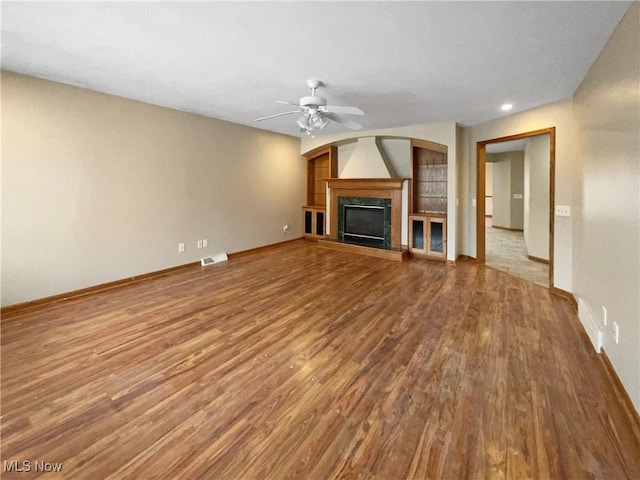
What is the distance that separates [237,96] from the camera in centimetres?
387

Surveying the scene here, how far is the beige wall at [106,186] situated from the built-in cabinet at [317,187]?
1761mm

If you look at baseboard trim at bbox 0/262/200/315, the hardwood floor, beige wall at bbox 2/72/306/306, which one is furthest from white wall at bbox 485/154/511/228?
baseboard trim at bbox 0/262/200/315

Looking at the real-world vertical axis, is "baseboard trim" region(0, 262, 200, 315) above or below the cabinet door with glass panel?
below

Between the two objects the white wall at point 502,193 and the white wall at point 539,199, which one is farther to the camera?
the white wall at point 502,193

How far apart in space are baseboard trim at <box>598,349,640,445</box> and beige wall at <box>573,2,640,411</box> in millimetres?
47

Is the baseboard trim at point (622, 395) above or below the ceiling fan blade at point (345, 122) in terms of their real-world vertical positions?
below

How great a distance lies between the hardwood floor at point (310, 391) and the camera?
1.48 m

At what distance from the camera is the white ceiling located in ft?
6.58

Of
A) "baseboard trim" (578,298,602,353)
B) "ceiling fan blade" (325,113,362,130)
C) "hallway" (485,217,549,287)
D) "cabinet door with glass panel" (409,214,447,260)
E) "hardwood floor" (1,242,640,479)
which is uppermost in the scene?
"ceiling fan blade" (325,113,362,130)

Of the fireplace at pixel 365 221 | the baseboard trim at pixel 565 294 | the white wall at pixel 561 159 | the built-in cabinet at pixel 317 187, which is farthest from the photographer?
the built-in cabinet at pixel 317 187

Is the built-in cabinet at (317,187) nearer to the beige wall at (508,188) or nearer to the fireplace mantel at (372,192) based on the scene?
the fireplace mantel at (372,192)

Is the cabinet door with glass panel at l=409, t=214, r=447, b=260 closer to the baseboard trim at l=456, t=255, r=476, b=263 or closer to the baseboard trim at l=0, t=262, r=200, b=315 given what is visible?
the baseboard trim at l=456, t=255, r=476, b=263

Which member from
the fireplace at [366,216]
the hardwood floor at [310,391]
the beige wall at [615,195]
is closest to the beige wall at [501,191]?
the fireplace at [366,216]

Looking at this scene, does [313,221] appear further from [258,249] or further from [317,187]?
[258,249]
